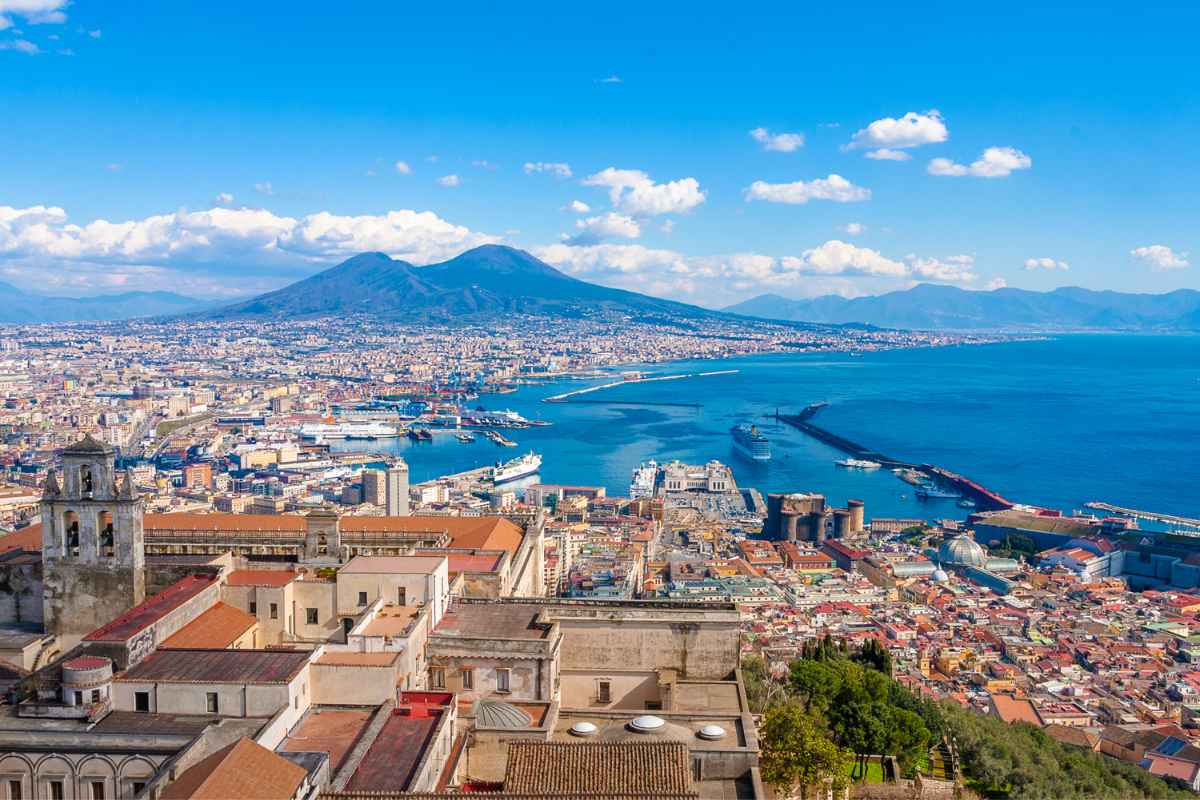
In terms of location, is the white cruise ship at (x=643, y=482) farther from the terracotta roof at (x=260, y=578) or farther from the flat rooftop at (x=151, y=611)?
the flat rooftop at (x=151, y=611)

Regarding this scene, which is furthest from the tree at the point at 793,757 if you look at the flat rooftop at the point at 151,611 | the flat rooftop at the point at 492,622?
the flat rooftop at the point at 151,611

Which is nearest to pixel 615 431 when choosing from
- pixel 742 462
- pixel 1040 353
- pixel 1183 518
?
pixel 742 462

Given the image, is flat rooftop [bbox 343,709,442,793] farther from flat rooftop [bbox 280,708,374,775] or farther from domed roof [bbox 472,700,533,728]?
domed roof [bbox 472,700,533,728]

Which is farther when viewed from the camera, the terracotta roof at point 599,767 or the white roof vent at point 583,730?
the white roof vent at point 583,730

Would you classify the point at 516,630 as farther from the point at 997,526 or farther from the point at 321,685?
the point at 997,526

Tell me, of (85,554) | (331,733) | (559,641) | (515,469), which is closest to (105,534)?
(85,554)

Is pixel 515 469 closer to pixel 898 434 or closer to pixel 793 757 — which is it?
pixel 898 434

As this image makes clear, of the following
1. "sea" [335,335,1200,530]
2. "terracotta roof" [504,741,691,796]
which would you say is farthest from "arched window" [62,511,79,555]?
"sea" [335,335,1200,530]
